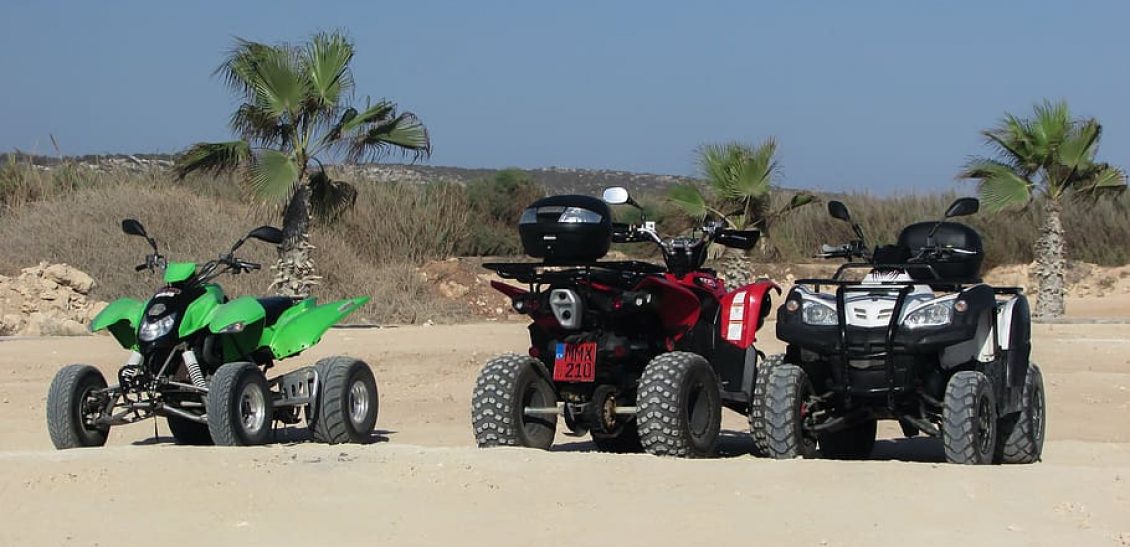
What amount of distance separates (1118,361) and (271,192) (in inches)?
431

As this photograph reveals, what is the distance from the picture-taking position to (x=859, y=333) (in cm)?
864

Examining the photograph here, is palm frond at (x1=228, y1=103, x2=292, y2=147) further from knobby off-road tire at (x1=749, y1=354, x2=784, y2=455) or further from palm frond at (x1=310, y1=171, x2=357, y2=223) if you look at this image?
knobby off-road tire at (x1=749, y1=354, x2=784, y2=455)

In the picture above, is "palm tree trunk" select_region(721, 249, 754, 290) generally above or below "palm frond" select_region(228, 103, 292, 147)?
below

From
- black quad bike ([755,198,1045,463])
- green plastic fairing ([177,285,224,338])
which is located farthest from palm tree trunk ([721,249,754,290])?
green plastic fairing ([177,285,224,338])

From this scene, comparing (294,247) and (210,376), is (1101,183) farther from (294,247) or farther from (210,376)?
(210,376)

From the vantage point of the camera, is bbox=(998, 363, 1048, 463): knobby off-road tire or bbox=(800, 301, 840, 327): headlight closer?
bbox=(800, 301, 840, 327): headlight

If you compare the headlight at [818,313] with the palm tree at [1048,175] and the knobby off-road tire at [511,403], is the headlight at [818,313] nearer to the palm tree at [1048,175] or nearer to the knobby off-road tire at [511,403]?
the knobby off-road tire at [511,403]

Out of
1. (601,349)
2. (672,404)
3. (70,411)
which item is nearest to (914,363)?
(672,404)

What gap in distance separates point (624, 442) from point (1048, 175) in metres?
18.1

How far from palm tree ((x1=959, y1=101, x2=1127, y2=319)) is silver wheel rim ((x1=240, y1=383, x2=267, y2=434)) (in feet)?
59.6

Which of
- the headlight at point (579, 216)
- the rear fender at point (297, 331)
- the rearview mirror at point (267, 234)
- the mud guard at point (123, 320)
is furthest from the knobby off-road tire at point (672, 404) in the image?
the mud guard at point (123, 320)

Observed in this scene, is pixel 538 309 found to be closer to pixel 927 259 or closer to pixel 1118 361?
pixel 927 259

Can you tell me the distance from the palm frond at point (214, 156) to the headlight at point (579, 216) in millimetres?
12943

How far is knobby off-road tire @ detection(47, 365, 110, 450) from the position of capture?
30.9 feet
